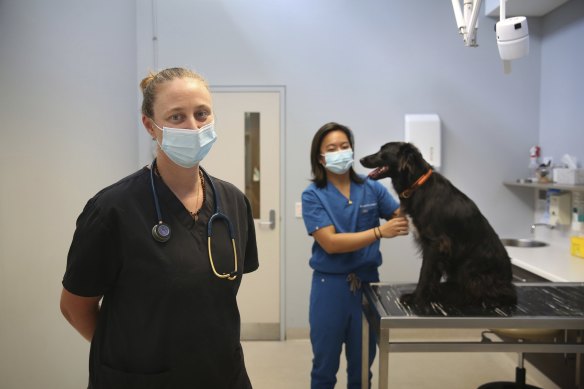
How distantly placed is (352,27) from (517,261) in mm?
2126

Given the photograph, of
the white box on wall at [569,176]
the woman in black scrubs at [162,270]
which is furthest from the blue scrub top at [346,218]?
the white box on wall at [569,176]

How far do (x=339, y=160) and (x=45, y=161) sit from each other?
4.33 feet

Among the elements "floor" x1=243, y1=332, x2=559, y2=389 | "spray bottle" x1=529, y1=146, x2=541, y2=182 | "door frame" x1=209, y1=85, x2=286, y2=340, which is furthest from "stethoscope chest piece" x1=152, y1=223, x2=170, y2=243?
"spray bottle" x1=529, y1=146, x2=541, y2=182

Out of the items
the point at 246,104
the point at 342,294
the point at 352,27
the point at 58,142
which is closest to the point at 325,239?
the point at 342,294

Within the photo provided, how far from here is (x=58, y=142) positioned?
6.56ft

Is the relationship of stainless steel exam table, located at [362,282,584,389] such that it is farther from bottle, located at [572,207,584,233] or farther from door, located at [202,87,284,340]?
door, located at [202,87,284,340]

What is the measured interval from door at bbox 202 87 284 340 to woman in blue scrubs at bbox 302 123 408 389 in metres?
1.59

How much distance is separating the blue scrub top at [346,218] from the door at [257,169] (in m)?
1.60

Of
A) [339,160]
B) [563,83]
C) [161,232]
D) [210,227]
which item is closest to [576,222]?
[563,83]

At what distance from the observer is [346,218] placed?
1.96 meters

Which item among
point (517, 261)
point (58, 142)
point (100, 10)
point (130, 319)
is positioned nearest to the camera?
point (130, 319)

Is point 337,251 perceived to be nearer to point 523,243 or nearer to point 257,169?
point 257,169

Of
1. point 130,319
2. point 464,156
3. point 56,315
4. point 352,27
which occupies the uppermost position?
point 352,27

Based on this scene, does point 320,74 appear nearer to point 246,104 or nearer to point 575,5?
point 246,104
